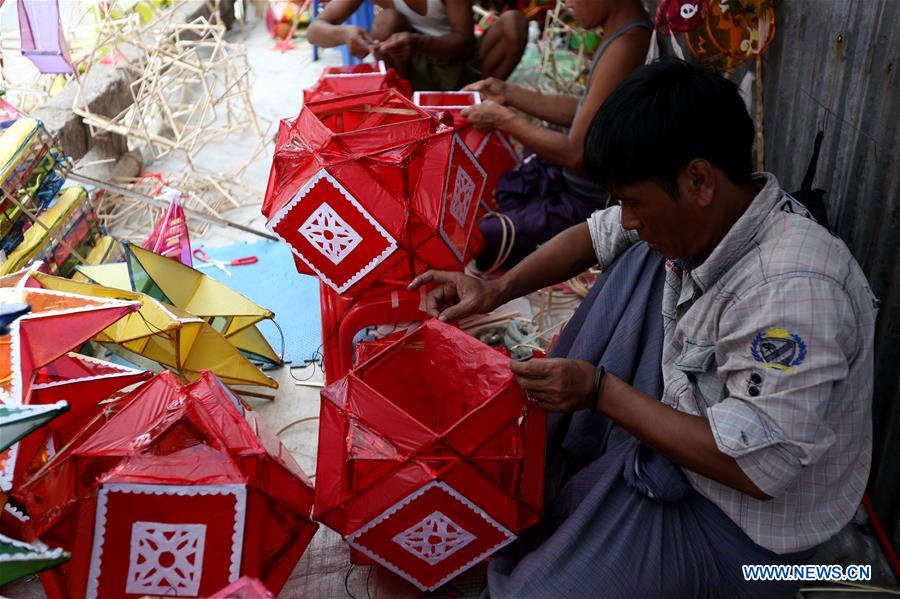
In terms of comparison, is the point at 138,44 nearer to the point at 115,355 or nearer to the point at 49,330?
the point at 115,355

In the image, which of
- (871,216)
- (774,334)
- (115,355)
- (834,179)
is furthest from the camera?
(115,355)

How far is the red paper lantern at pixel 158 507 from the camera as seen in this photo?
1482 mm

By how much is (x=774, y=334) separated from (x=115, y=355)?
185 cm

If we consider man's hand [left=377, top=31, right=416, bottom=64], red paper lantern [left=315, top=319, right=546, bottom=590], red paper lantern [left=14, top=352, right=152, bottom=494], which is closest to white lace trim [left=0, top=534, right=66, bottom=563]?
red paper lantern [left=14, top=352, right=152, bottom=494]

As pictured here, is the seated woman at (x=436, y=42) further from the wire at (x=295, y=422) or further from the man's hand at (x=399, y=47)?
the wire at (x=295, y=422)

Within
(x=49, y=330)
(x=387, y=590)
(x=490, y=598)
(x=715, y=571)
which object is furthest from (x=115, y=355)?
(x=715, y=571)

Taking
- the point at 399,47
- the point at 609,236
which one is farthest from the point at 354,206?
the point at 399,47

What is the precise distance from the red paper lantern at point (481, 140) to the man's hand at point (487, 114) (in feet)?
0.13

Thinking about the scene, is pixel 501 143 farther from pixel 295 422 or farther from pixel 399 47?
pixel 295 422

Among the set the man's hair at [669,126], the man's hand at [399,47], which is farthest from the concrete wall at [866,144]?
the man's hand at [399,47]

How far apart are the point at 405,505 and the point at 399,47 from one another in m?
2.57

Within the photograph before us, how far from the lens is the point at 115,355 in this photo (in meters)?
2.42

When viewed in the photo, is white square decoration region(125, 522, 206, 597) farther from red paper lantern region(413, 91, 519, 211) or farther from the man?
red paper lantern region(413, 91, 519, 211)

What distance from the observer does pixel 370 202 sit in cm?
198
